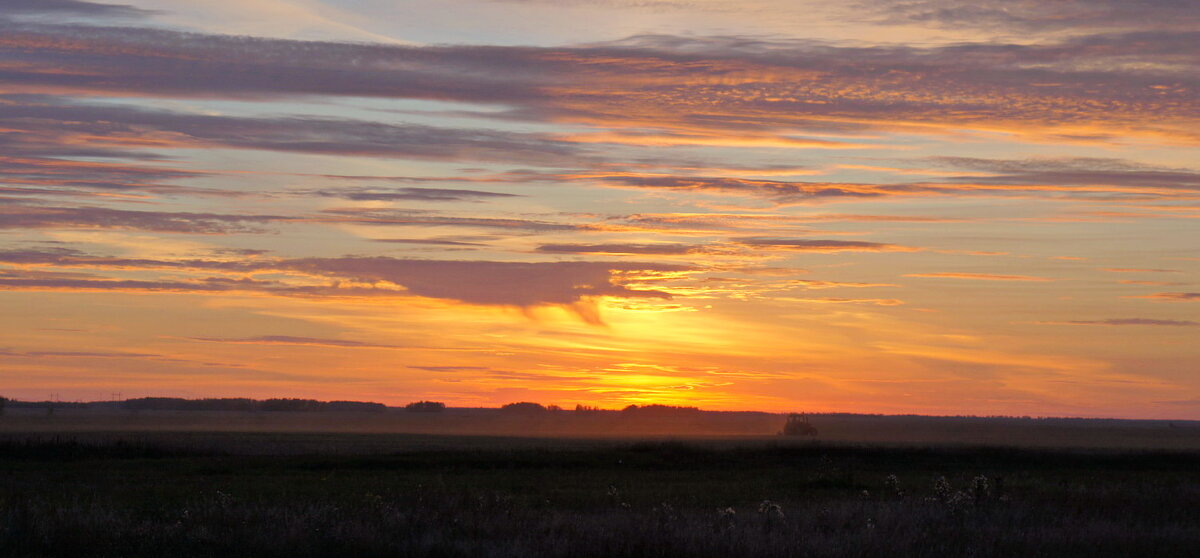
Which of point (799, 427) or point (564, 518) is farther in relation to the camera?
point (799, 427)

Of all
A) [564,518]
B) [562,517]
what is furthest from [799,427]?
[564,518]

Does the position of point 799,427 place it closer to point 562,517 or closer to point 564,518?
point 562,517

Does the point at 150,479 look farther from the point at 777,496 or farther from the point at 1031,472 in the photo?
the point at 1031,472

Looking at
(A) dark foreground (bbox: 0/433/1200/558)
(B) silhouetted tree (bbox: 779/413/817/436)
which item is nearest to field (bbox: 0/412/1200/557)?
(A) dark foreground (bbox: 0/433/1200/558)

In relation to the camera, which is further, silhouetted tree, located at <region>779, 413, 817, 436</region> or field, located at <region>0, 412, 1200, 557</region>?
silhouetted tree, located at <region>779, 413, 817, 436</region>

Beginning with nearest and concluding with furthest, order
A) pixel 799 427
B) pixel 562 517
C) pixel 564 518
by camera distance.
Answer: pixel 564 518, pixel 562 517, pixel 799 427

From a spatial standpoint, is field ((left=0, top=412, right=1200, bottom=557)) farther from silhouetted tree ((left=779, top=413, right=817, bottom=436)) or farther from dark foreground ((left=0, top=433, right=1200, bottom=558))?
silhouetted tree ((left=779, top=413, right=817, bottom=436))

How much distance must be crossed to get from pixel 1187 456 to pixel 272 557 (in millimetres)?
51170

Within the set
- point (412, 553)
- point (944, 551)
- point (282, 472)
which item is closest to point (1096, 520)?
point (944, 551)

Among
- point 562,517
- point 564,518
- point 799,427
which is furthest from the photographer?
point 799,427

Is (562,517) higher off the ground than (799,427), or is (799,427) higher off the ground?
(562,517)

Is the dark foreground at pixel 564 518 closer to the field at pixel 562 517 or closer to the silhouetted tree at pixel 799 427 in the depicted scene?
the field at pixel 562 517

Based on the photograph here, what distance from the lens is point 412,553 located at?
48.3 feet

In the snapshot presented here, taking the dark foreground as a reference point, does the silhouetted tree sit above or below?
below
